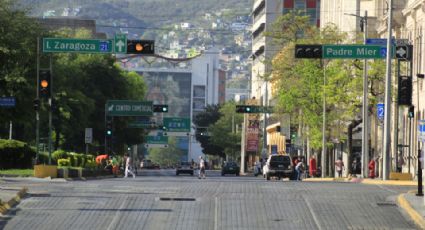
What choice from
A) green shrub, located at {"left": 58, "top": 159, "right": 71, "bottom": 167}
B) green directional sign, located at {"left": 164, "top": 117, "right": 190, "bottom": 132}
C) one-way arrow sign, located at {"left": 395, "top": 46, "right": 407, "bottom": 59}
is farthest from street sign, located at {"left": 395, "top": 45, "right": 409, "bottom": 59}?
green directional sign, located at {"left": 164, "top": 117, "right": 190, "bottom": 132}

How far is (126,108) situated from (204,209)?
65846mm

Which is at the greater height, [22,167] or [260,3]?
[260,3]

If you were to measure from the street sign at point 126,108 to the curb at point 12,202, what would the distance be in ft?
194

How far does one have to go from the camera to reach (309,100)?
267ft

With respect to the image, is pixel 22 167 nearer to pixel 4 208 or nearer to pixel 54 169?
pixel 54 169

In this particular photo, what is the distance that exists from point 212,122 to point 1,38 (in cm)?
12550

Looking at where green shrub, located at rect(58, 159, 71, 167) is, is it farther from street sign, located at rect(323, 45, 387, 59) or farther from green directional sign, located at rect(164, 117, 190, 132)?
green directional sign, located at rect(164, 117, 190, 132)

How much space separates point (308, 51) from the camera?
52188 millimetres

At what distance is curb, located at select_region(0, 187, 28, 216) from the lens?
99.3ft

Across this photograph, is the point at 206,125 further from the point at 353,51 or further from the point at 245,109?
the point at 353,51

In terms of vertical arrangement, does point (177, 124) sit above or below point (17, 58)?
below

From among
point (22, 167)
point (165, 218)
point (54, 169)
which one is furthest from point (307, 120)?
point (165, 218)

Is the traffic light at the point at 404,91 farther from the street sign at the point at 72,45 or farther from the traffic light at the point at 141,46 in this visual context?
the street sign at the point at 72,45

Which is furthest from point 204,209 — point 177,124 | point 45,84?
point 177,124
